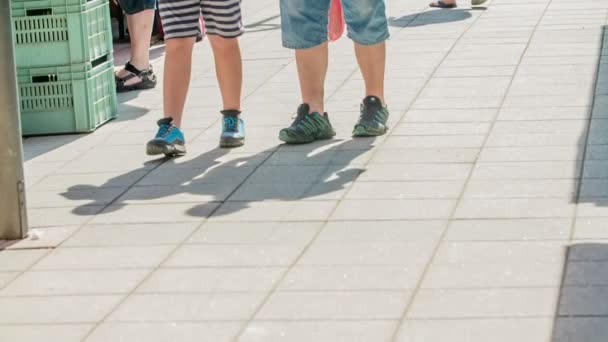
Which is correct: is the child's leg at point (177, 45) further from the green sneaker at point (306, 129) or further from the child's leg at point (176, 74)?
the green sneaker at point (306, 129)

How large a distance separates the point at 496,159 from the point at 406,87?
213 cm

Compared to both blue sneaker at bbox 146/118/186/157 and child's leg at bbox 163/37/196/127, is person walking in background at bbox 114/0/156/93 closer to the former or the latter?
child's leg at bbox 163/37/196/127

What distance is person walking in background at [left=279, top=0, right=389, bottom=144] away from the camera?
819cm

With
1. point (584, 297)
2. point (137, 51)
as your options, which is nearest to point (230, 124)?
point (137, 51)

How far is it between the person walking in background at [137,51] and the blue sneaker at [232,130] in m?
2.33

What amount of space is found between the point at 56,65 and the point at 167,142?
4.34 ft

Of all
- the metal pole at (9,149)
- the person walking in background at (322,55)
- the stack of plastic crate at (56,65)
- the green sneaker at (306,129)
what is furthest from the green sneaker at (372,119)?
the metal pole at (9,149)

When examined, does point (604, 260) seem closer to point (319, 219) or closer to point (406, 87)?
point (319, 219)

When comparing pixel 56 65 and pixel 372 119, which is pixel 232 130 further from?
pixel 56 65

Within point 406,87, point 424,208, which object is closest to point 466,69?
point 406,87

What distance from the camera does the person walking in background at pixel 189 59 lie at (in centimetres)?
811

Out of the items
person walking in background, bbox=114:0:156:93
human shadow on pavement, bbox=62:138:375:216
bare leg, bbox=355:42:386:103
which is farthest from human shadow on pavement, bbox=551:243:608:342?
person walking in background, bbox=114:0:156:93

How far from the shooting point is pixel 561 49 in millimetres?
10539

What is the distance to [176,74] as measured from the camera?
8234mm
